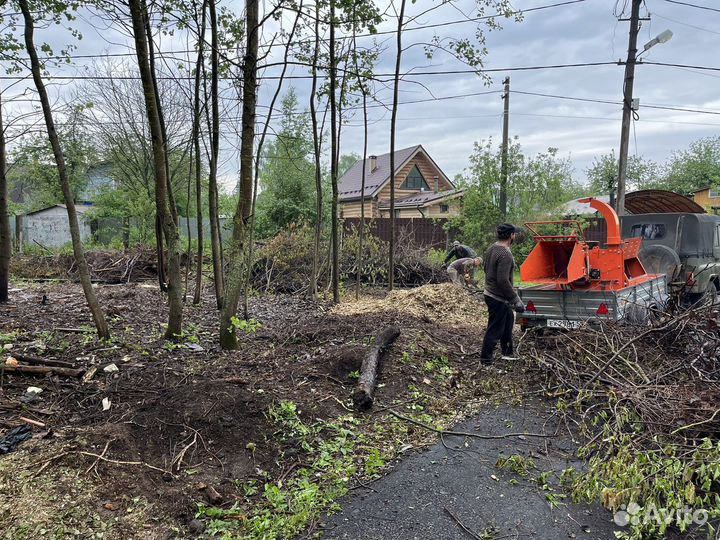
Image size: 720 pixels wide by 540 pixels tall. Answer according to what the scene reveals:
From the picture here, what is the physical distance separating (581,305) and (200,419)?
16.9ft

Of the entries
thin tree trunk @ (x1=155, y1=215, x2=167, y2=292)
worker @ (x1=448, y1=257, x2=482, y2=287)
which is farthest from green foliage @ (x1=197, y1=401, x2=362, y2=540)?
worker @ (x1=448, y1=257, x2=482, y2=287)

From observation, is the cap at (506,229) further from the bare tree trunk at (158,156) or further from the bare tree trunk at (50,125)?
the bare tree trunk at (50,125)

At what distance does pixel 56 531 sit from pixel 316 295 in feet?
27.0

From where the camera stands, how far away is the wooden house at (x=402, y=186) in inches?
1108

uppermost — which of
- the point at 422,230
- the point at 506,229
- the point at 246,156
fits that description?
the point at 246,156

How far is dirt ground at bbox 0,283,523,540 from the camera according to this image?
291 cm

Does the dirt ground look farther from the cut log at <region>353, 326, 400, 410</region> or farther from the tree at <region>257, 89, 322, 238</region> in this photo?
the tree at <region>257, 89, 322, 238</region>

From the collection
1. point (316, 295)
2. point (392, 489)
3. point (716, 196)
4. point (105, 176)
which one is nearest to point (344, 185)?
point (105, 176)

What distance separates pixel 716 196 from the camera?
3472 centimetres

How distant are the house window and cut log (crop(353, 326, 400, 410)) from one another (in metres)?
27.1

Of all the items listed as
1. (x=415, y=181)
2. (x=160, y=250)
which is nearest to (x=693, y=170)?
(x=415, y=181)

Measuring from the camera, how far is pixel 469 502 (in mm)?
3172

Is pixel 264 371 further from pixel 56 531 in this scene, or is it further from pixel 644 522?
pixel 644 522

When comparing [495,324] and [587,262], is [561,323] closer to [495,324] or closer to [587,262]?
[587,262]
